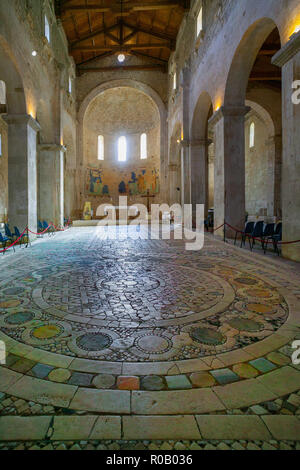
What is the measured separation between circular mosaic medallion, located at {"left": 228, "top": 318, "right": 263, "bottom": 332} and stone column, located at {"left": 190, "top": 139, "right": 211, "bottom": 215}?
13.6 m

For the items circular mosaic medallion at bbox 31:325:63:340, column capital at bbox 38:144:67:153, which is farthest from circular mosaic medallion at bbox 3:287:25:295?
column capital at bbox 38:144:67:153

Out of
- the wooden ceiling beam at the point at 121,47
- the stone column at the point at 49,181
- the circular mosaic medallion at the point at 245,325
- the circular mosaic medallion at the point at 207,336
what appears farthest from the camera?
the wooden ceiling beam at the point at 121,47

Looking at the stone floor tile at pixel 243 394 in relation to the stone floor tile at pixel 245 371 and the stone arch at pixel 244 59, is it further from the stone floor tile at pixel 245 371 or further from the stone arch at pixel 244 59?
the stone arch at pixel 244 59

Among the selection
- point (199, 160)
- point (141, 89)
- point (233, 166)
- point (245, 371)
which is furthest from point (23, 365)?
point (141, 89)

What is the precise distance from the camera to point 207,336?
3043 mm

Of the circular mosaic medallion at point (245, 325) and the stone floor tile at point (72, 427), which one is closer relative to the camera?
the stone floor tile at point (72, 427)

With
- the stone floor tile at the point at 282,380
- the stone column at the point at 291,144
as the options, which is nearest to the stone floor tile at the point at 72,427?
the stone floor tile at the point at 282,380

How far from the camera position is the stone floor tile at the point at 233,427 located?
67.4 inches

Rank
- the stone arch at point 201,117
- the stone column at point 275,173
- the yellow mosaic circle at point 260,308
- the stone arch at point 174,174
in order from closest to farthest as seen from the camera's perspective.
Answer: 1. the yellow mosaic circle at point 260,308
2. the stone arch at point 201,117
3. the stone column at point 275,173
4. the stone arch at point 174,174

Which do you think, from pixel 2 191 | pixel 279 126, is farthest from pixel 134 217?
pixel 279 126

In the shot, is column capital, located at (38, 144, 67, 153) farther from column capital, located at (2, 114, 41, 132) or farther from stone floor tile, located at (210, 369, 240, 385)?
stone floor tile, located at (210, 369, 240, 385)

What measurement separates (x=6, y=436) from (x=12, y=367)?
33.1 inches

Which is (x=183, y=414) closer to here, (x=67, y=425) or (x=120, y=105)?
(x=67, y=425)

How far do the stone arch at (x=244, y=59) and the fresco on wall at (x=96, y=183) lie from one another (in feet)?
62.9
